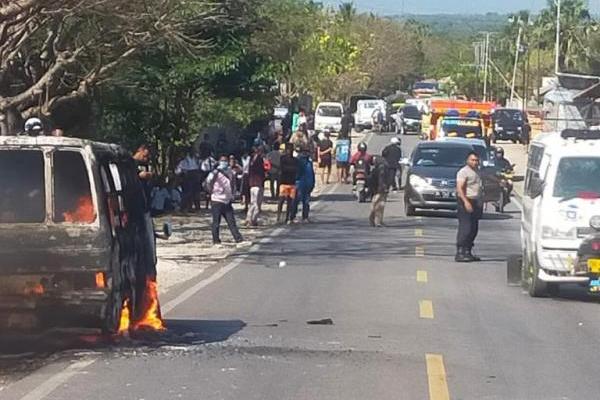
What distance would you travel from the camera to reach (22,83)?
88.6ft

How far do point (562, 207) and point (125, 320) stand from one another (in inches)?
264

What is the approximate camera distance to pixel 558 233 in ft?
58.9

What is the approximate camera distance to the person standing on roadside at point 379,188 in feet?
100

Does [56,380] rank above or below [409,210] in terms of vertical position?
above

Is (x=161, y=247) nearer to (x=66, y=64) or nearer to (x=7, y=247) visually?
(x=66, y=64)

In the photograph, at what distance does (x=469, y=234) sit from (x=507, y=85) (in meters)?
93.1

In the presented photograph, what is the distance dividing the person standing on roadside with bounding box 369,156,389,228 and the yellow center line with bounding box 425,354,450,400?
17.7 m

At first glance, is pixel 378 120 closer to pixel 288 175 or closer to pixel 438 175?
pixel 438 175

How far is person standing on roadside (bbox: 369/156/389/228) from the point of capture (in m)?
30.6

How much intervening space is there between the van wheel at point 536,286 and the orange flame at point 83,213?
7406 millimetres

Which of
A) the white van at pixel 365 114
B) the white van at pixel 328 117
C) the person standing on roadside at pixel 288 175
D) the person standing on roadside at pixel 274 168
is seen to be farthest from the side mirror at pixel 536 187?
the white van at pixel 365 114

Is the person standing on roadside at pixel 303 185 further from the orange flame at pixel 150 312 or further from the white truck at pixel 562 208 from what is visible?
the orange flame at pixel 150 312

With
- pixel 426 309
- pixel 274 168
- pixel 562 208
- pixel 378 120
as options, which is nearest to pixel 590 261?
pixel 562 208

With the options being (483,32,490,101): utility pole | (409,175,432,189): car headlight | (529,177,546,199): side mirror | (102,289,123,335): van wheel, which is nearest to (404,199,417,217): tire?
(409,175,432,189): car headlight
